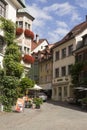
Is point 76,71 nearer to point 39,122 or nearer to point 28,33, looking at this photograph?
point 28,33

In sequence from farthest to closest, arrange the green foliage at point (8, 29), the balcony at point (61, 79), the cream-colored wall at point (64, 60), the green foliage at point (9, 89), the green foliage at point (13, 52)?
1. the balcony at point (61, 79)
2. the cream-colored wall at point (64, 60)
3. the green foliage at point (13, 52)
4. the green foliage at point (8, 29)
5. the green foliage at point (9, 89)

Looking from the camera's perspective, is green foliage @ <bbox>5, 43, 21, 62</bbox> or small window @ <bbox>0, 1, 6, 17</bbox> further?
green foliage @ <bbox>5, 43, 21, 62</bbox>

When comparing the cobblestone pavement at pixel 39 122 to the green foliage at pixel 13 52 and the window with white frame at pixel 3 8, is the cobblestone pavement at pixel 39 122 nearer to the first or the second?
the green foliage at pixel 13 52

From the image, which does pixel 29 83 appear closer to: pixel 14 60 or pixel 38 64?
pixel 14 60

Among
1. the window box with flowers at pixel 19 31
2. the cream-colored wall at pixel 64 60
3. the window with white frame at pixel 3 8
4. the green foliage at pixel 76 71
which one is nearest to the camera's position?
the window with white frame at pixel 3 8

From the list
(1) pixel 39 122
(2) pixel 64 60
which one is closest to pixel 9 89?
(1) pixel 39 122

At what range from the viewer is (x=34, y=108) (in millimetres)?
38188

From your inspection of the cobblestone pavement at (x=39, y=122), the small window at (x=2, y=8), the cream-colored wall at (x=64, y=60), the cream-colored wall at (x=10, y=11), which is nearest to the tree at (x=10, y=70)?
the small window at (x=2, y=8)

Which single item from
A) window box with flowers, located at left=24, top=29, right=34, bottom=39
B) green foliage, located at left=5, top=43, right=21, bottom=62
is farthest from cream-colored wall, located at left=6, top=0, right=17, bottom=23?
window box with flowers, located at left=24, top=29, right=34, bottom=39

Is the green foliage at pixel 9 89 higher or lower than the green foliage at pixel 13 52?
lower

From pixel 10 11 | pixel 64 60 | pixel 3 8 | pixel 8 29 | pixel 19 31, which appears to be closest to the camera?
pixel 3 8

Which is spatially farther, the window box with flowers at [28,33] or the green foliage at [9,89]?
the window box with flowers at [28,33]

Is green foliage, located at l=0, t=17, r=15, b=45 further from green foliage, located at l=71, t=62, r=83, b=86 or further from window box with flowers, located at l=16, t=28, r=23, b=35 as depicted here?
green foliage, located at l=71, t=62, r=83, b=86

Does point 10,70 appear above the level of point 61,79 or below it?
below
